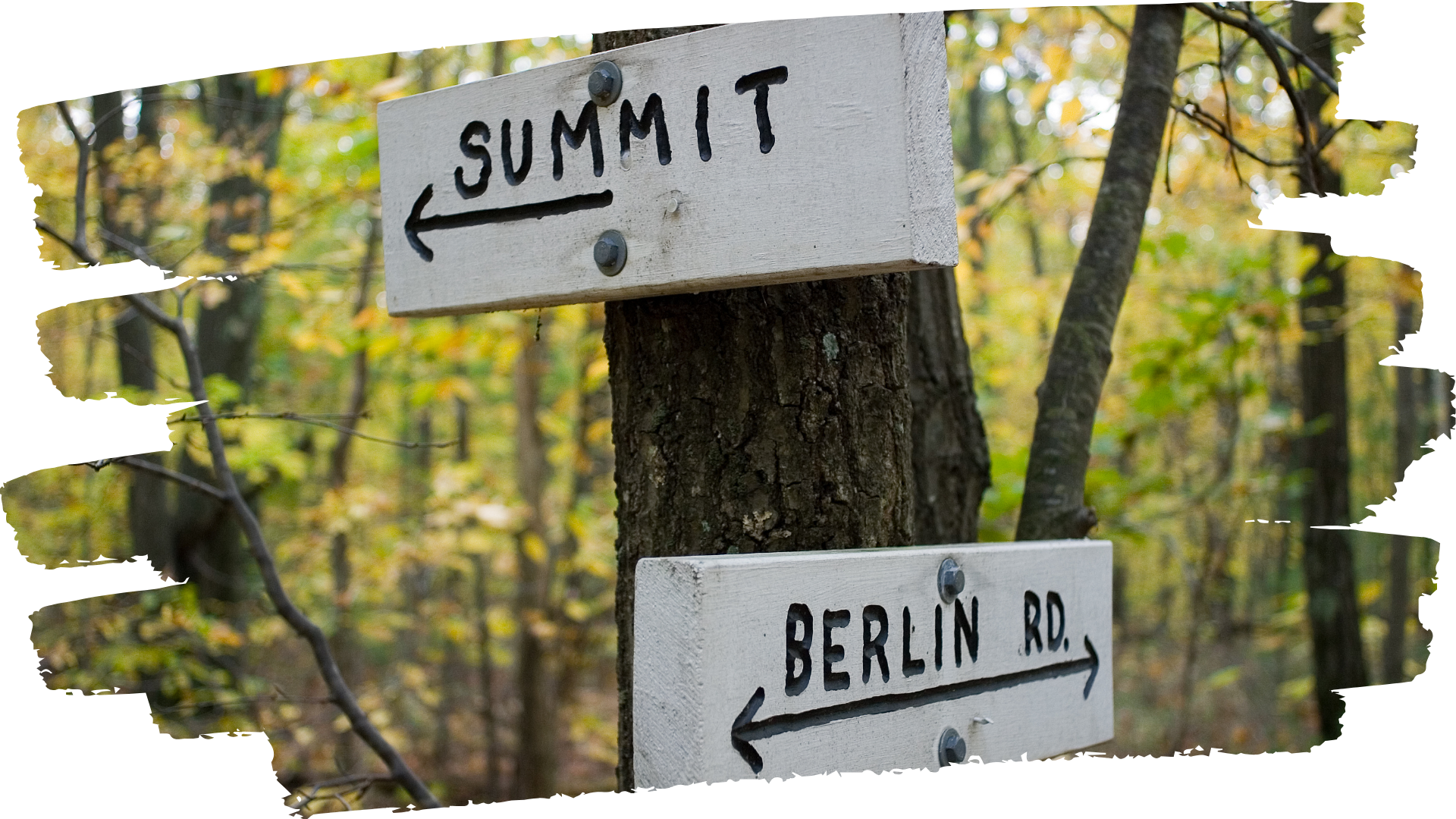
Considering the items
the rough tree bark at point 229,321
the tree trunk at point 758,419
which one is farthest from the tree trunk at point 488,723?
the tree trunk at point 758,419

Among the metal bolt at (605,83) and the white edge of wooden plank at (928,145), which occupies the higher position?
the metal bolt at (605,83)

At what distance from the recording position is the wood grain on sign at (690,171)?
923 millimetres

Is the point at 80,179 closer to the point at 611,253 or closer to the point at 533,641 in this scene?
the point at 611,253

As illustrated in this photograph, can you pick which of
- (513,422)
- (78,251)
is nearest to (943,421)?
(78,251)

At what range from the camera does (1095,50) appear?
4664 mm

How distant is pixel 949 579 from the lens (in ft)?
3.53

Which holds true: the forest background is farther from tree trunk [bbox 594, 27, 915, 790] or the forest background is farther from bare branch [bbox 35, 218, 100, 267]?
tree trunk [bbox 594, 27, 915, 790]

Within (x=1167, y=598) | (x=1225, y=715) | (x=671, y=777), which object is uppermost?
(x=671, y=777)

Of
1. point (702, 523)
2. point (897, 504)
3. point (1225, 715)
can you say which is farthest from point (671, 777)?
point (1225, 715)

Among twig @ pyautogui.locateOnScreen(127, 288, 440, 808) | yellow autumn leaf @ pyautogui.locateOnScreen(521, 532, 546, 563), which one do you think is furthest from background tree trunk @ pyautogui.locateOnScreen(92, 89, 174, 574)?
yellow autumn leaf @ pyautogui.locateOnScreen(521, 532, 546, 563)

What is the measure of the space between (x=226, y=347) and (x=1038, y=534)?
17.5 ft

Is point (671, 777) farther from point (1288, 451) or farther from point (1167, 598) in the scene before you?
point (1167, 598)

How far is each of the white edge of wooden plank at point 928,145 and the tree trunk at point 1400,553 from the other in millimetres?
4419

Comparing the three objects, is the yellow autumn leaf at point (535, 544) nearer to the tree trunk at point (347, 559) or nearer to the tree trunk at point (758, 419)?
the tree trunk at point (347, 559)
